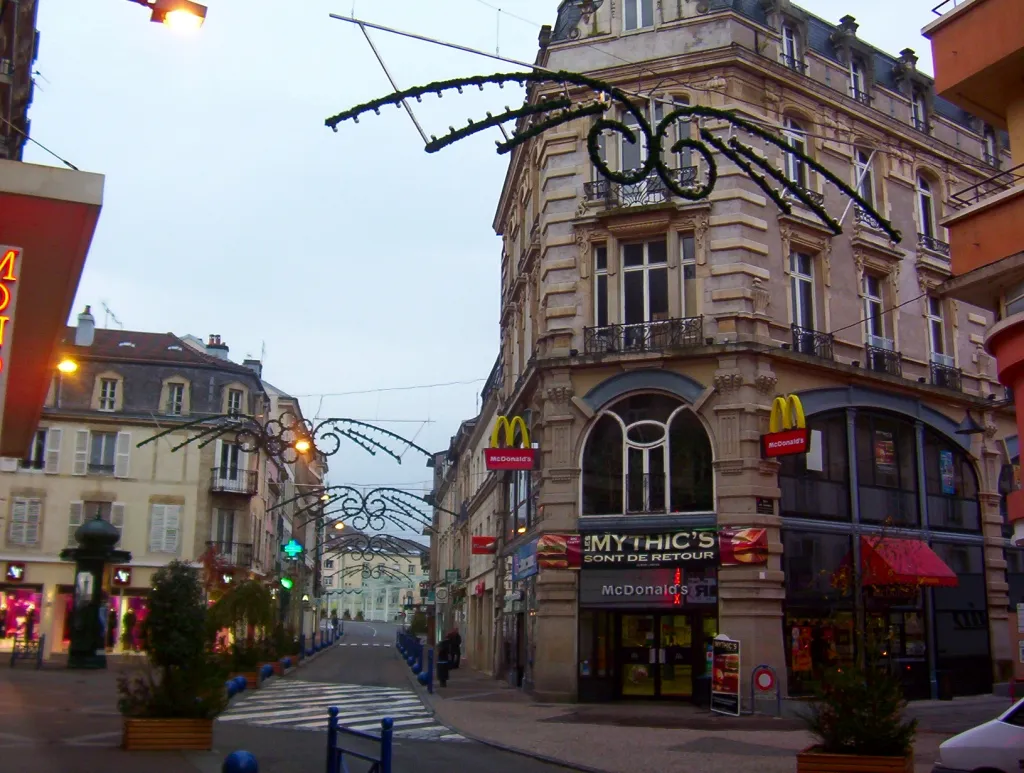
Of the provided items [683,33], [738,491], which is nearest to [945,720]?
[738,491]

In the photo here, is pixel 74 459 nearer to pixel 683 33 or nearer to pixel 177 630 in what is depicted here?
pixel 683 33

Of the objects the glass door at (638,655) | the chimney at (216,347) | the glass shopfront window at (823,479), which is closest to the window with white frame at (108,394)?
the chimney at (216,347)

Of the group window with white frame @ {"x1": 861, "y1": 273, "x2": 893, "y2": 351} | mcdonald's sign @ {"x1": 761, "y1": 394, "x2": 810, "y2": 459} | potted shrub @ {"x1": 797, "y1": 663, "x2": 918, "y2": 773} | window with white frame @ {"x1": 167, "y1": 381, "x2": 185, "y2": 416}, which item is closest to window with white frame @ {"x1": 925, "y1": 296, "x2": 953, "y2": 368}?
window with white frame @ {"x1": 861, "y1": 273, "x2": 893, "y2": 351}

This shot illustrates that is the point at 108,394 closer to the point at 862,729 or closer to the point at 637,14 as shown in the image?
the point at 637,14

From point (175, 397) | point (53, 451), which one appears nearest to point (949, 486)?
point (175, 397)

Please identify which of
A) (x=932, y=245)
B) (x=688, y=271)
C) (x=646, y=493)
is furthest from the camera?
(x=932, y=245)

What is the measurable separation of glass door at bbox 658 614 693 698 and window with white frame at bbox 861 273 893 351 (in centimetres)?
861

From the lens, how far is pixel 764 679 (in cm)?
2181

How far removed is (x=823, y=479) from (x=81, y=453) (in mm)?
33121

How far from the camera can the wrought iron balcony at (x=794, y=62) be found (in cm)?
2707

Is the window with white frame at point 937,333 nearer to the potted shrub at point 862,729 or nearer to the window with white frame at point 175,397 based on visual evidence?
the potted shrub at point 862,729

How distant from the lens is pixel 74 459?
151ft

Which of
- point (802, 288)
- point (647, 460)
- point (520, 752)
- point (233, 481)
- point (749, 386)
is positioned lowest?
point (520, 752)

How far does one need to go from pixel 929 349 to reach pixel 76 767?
23.3 meters
